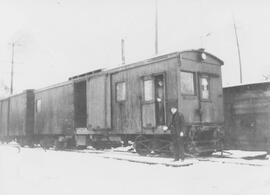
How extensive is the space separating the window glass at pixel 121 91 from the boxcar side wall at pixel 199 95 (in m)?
2.61

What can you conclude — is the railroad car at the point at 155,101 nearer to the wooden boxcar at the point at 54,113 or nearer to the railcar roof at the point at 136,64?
the railcar roof at the point at 136,64

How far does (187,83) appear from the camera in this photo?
1082 centimetres

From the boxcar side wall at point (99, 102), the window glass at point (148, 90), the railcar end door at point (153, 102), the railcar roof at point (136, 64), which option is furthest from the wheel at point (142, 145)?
the railcar roof at point (136, 64)

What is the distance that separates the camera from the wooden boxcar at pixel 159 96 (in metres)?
10.6

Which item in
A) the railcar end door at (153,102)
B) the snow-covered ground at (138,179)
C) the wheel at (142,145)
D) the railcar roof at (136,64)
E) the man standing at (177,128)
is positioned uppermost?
the railcar roof at (136,64)

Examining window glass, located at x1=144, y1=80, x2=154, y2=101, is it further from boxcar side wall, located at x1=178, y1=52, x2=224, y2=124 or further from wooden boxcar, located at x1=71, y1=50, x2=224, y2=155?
boxcar side wall, located at x1=178, y1=52, x2=224, y2=124

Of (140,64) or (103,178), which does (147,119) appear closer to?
(140,64)

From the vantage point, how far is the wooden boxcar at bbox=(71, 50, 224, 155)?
1061 cm

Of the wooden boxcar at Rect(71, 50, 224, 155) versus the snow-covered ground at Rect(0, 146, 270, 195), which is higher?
the wooden boxcar at Rect(71, 50, 224, 155)

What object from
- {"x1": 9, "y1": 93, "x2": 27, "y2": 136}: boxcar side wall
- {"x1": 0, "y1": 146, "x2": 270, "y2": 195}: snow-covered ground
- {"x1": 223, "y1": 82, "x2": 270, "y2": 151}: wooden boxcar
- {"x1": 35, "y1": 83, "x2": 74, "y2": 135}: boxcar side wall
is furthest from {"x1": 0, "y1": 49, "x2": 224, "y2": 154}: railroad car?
{"x1": 9, "y1": 93, "x2": 27, "y2": 136}: boxcar side wall

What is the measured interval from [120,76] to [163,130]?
3.02 m

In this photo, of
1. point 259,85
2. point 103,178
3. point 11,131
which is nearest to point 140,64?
point 259,85

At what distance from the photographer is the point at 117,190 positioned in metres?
5.80

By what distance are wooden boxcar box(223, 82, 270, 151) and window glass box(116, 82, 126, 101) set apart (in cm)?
400
